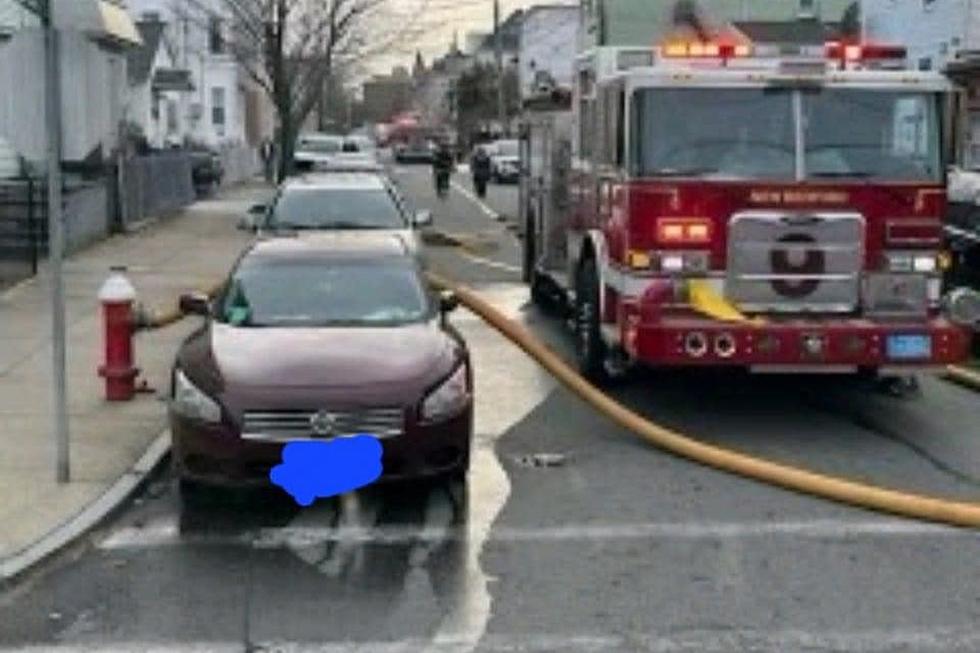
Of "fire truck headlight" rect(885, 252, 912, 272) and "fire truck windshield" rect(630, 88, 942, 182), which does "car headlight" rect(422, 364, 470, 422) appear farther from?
"fire truck headlight" rect(885, 252, 912, 272)

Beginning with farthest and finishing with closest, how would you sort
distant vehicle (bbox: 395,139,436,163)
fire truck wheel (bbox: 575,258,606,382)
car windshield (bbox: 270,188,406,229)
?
distant vehicle (bbox: 395,139,436,163), car windshield (bbox: 270,188,406,229), fire truck wheel (bbox: 575,258,606,382)

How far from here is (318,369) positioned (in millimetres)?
7820

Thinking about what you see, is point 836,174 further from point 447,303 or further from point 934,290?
point 447,303

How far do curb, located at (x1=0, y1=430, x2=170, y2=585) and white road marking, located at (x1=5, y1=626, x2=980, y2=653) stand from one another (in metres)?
1.00

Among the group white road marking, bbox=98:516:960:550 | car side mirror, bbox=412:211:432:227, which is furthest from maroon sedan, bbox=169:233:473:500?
car side mirror, bbox=412:211:432:227

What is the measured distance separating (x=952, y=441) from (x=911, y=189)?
1680 millimetres

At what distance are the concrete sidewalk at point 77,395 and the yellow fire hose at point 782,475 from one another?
118 inches

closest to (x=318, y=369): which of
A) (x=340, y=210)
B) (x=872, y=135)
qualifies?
(x=872, y=135)

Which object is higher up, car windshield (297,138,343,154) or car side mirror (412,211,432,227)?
car windshield (297,138,343,154)

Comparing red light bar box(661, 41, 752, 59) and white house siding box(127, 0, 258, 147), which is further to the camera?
white house siding box(127, 0, 258, 147)

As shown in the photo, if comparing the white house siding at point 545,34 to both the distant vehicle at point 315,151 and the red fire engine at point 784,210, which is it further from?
the red fire engine at point 784,210

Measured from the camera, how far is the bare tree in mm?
35250

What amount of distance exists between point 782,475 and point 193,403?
3301 millimetres

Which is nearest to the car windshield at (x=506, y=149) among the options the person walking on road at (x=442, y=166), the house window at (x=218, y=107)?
the person walking on road at (x=442, y=166)
